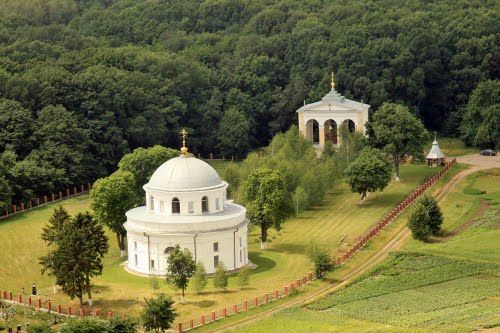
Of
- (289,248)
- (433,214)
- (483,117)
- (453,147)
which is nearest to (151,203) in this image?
(289,248)

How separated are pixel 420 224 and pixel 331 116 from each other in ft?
119

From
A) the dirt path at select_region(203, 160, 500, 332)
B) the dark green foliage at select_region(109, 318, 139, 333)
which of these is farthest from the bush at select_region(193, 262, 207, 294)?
the dark green foliage at select_region(109, 318, 139, 333)

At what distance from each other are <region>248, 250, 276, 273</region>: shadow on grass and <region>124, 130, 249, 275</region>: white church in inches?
46.0

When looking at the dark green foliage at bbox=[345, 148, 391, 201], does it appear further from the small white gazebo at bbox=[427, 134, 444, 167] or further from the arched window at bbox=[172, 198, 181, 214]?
the arched window at bbox=[172, 198, 181, 214]

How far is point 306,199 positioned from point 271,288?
68.8ft

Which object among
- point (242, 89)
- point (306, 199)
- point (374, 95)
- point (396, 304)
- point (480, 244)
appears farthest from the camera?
point (242, 89)

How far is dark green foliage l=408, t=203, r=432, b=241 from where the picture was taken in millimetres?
87438

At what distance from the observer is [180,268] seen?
75125 mm

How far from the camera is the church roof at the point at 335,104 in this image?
121875 millimetres

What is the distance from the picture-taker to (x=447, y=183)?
351 ft

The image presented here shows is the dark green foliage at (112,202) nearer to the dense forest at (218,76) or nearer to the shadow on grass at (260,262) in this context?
the shadow on grass at (260,262)

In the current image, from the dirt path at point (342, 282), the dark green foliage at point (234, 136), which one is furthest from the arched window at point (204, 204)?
the dark green foliage at point (234, 136)

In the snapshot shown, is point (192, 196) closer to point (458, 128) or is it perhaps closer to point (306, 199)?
point (306, 199)

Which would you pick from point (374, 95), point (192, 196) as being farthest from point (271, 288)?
point (374, 95)
